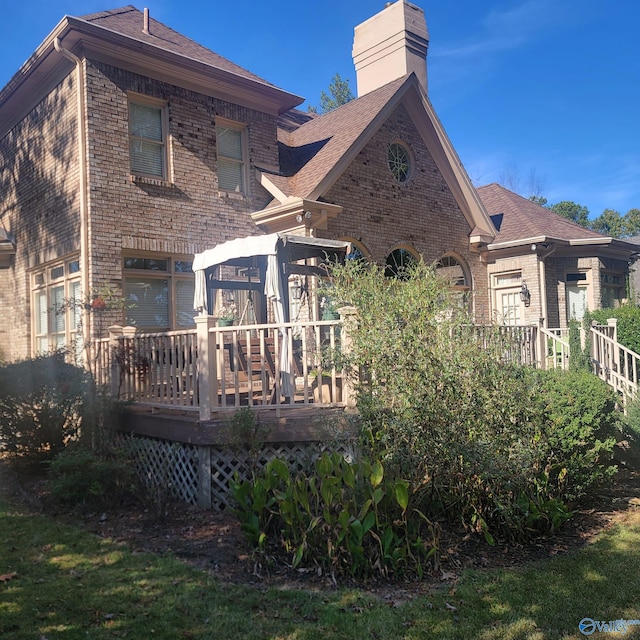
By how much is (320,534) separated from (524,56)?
71.2 feet

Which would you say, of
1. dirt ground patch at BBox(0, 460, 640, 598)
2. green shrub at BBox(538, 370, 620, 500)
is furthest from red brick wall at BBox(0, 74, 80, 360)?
green shrub at BBox(538, 370, 620, 500)

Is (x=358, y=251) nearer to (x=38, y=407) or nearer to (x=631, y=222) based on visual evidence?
(x=38, y=407)

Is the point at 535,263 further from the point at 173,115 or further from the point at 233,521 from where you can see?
the point at 233,521

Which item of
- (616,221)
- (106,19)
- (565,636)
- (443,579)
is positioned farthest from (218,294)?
(616,221)

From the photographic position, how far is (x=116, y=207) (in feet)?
32.4

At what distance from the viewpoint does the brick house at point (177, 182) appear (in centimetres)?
988

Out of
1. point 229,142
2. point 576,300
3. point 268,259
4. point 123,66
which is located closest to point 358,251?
point 229,142

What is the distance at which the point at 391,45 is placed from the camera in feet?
52.7

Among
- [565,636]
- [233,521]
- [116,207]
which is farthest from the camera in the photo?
[116,207]

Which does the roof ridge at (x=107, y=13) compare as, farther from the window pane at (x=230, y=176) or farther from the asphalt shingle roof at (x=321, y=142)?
the asphalt shingle roof at (x=321, y=142)

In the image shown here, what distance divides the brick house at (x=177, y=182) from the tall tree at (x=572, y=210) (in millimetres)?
40994

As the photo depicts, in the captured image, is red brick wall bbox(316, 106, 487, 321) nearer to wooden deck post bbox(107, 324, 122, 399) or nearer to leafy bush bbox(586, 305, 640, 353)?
leafy bush bbox(586, 305, 640, 353)

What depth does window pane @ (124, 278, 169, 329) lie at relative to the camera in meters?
10.0

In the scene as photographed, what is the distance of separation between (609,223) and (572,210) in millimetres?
5729
